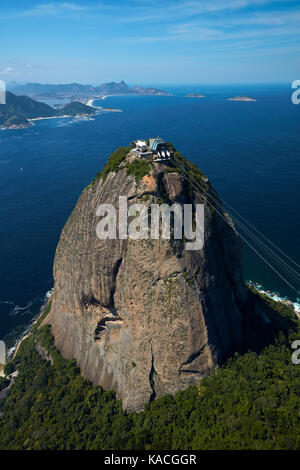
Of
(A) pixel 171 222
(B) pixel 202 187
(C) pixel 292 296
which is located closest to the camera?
(A) pixel 171 222

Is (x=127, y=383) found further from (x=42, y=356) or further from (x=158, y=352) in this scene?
(x=42, y=356)

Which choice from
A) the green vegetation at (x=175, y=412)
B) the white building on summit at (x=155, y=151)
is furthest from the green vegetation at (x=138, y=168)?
the green vegetation at (x=175, y=412)

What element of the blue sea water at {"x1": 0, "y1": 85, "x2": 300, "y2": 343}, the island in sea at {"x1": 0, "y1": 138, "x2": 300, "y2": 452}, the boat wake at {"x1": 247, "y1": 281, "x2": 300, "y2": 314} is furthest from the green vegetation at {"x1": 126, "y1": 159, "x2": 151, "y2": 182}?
the blue sea water at {"x1": 0, "y1": 85, "x2": 300, "y2": 343}

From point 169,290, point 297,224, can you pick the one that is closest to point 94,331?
point 169,290

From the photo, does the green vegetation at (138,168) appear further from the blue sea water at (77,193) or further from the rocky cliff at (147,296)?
the blue sea water at (77,193)

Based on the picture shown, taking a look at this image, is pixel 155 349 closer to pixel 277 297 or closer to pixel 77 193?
pixel 277 297

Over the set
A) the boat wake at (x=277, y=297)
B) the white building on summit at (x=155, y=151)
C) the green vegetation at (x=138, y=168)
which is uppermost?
the white building on summit at (x=155, y=151)
